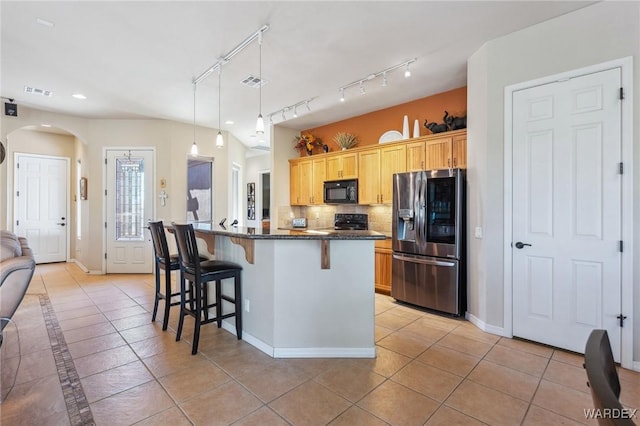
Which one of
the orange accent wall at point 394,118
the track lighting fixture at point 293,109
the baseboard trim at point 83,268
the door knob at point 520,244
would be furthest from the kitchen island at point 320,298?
the baseboard trim at point 83,268

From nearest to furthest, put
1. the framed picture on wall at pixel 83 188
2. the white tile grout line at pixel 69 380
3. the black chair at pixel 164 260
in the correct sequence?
the white tile grout line at pixel 69 380 < the black chair at pixel 164 260 < the framed picture on wall at pixel 83 188

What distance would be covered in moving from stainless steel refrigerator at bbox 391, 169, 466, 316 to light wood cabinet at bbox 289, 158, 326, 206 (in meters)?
1.79

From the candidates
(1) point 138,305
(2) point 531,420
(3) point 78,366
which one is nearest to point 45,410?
(3) point 78,366

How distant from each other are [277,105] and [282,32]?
211 cm

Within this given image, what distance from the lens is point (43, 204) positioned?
263 inches

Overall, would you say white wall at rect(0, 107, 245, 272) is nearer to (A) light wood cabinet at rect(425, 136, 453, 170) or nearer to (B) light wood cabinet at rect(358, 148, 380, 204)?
(B) light wood cabinet at rect(358, 148, 380, 204)

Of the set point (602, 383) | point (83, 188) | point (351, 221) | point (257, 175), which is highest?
point (257, 175)

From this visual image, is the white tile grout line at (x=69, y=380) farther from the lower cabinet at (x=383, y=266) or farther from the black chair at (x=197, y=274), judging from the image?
the lower cabinet at (x=383, y=266)

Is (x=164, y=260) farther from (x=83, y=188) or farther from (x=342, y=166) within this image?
(x=83, y=188)

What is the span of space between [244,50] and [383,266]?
3265mm

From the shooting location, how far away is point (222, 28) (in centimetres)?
281

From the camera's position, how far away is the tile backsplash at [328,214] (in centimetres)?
500

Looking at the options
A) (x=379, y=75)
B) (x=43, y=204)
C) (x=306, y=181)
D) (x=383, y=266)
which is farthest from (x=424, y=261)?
(x=43, y=204)

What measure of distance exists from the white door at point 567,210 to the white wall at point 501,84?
12 cm
